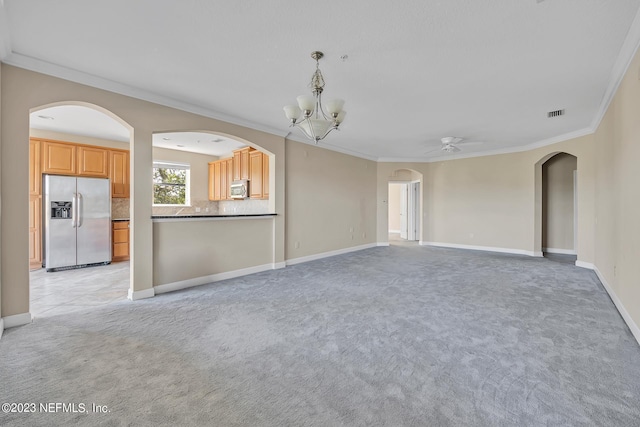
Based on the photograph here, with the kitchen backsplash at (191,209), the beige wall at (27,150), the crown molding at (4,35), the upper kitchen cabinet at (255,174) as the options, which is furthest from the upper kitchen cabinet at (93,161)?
the crown molding at (4,35)

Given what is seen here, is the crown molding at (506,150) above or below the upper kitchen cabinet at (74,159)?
above

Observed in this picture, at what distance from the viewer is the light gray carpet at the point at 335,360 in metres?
1.62

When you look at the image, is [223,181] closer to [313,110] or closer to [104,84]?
[104,84]

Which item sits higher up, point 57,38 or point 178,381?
point 57,38

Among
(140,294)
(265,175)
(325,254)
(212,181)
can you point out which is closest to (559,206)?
(325,254)

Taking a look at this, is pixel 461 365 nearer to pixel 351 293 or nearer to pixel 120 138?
pixel 351 293

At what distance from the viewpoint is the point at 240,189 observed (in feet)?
20.2

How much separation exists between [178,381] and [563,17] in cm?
379

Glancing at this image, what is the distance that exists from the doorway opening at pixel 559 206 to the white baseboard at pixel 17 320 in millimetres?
8905

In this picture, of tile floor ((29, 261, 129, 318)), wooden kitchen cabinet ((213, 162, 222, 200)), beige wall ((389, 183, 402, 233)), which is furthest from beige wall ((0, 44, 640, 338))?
wooden kitchen cabinet ((213, 162, 222, 200))

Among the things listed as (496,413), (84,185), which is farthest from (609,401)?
(84,185)

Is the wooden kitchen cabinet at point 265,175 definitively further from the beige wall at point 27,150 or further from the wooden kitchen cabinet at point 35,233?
the wooden kitchen cabinet at point 35,233

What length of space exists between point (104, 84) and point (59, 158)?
3236 mm

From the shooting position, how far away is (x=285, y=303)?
342cm
